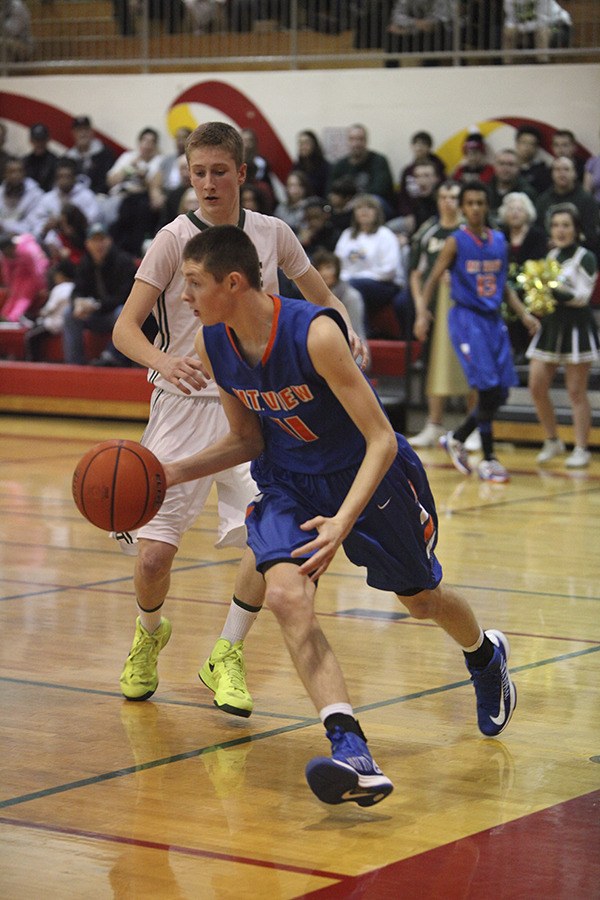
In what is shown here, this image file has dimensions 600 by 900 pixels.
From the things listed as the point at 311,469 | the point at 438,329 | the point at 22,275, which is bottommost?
the point at 22,275

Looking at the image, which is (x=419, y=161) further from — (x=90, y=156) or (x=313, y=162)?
(x=90, y=156)

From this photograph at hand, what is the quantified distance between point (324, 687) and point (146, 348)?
4.30ft

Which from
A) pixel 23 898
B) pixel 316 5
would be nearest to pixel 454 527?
pixel 23 898

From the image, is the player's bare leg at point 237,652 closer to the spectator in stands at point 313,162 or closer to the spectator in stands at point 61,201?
the spectator in stands at point 313,162

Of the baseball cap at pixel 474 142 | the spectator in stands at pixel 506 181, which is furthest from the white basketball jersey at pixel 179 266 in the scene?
the baseball cap at pixel 474 142

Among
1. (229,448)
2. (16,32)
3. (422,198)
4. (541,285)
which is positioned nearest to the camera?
(229,448)

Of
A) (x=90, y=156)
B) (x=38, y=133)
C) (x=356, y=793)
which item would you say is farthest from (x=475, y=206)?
(x=38, y=133)

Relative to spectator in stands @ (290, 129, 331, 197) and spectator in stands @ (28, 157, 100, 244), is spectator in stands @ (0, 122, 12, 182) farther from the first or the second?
spectator in stands @ (290, 129, 331, 197)

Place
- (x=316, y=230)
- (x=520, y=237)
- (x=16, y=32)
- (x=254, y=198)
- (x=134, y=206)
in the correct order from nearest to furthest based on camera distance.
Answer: (x=520, y=237), (x=254, y=198), (x=316, y=230), (x=134, y=206), (x=16, y=32)

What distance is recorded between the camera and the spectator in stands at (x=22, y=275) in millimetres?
15742

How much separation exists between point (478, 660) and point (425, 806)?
70 cm

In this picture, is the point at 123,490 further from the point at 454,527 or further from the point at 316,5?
the point at 316,5

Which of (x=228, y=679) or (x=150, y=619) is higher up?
(x=150, y=619)

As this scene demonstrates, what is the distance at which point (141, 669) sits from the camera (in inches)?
194
